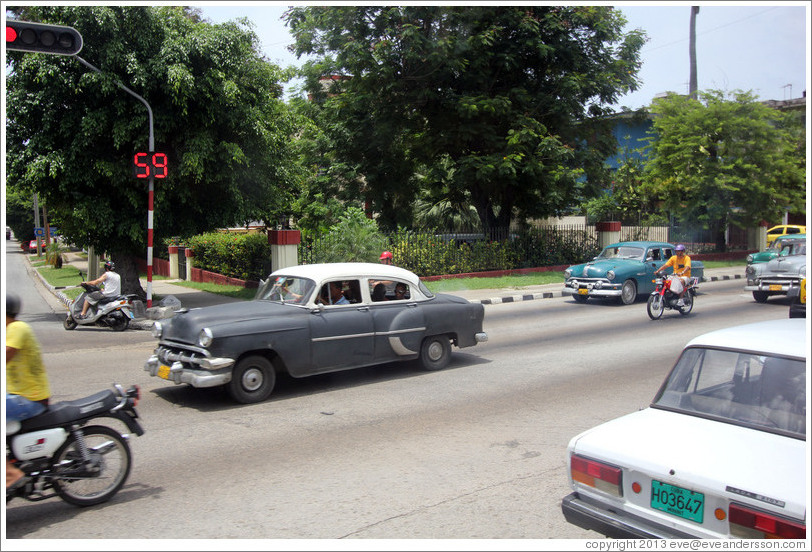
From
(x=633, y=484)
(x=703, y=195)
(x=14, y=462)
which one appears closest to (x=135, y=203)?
(x=14, y=462)

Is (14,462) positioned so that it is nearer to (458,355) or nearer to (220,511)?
(220,511)

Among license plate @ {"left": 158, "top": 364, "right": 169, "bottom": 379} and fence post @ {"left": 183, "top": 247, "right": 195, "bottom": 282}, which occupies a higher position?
fence post @ {"left": 183, "top": 247, "right": 195, "bottom": 282}

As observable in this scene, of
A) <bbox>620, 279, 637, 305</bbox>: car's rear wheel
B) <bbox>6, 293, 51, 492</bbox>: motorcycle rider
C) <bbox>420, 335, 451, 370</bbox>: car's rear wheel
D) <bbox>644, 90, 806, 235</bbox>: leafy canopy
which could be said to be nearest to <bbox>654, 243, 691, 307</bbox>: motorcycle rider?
<bbox>620, 279, 637, 305</bbox>: car's rear wheel

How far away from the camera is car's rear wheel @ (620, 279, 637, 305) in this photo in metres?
17.1

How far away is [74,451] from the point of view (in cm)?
481

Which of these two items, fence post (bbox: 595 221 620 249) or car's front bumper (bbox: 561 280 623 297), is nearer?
car's front bumper (bbox: 561 280 623 297)

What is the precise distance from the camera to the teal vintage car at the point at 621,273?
1695 centimetres

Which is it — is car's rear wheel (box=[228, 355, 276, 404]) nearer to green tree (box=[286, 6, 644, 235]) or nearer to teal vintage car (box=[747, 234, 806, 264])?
teal vintage car (box=[747, 234, 806, 264])

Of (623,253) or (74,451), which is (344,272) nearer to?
(74,451)

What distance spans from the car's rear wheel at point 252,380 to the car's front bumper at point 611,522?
4665mm

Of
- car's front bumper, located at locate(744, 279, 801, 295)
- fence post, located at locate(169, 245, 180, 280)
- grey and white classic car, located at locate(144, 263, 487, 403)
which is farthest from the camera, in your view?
fence post, located at locate(169, 245, 180, 280)

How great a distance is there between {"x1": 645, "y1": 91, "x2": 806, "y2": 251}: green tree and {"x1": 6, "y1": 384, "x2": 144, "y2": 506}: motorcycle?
2958cm

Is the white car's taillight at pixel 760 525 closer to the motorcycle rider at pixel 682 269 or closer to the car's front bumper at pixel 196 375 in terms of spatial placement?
the car's front bumper at pixel 196 375

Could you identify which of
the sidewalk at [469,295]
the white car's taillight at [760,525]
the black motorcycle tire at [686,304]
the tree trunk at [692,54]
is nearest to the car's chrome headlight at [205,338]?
the white car's taillight at [760,525]
